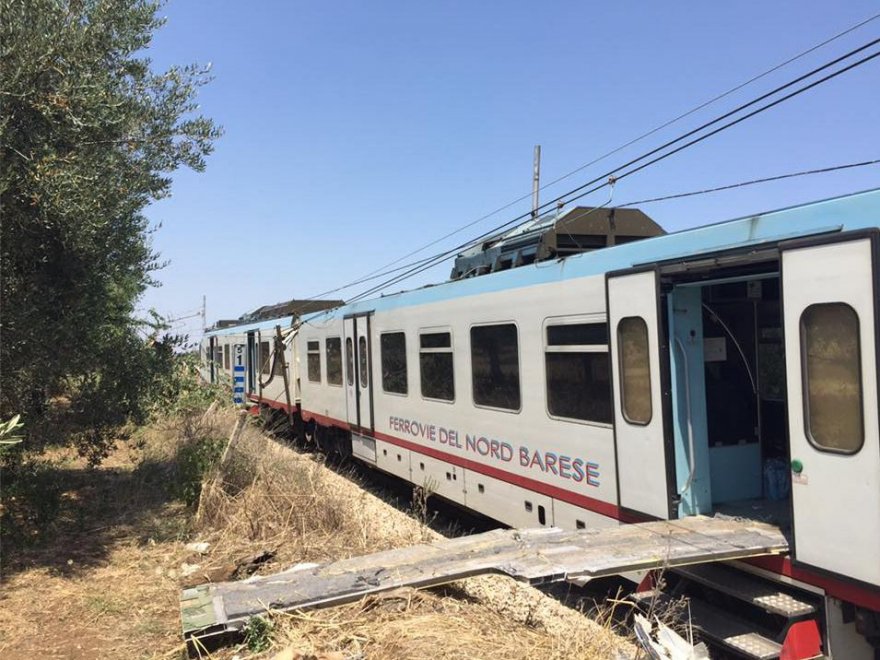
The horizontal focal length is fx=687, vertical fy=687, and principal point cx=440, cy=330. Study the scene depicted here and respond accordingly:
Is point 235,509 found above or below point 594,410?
below

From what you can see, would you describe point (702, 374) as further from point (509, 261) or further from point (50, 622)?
point (50, 622)

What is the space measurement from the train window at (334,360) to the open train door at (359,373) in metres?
0.43

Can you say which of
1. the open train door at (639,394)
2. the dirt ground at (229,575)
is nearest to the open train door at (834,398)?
the open train door at (639,394)

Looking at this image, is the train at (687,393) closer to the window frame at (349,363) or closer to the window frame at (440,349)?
the window frame at (440,349)

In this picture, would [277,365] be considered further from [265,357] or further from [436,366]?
[436,366]

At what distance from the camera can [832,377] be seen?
366 centimetres

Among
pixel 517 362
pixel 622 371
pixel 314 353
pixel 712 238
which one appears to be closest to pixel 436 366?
pixel 517 362

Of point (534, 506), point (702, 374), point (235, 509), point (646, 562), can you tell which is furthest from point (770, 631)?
point (235, 509)

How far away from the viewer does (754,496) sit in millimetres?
5316

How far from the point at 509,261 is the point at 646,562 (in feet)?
14.8

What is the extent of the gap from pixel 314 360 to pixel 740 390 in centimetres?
1007

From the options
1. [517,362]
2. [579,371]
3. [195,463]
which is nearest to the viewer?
[579,371]

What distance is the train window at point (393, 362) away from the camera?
9.46 m

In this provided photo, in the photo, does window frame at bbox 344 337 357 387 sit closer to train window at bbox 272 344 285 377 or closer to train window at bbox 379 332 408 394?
train window at bbox 379 332 408 394
